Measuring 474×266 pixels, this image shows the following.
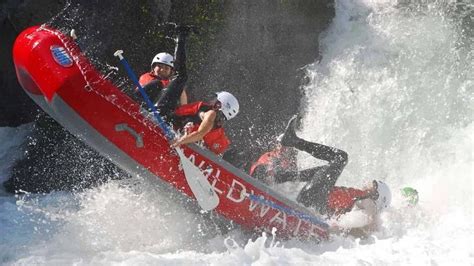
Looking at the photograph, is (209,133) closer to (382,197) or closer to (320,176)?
(320,176)

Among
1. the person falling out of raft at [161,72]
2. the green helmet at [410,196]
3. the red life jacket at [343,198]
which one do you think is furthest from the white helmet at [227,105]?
the green helmet at [410,196]

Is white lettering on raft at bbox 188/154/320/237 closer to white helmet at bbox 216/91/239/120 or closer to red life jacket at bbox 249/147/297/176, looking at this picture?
red life jacket at bbox 249/147/297/176

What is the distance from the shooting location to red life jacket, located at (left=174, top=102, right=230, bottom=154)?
5121 mm

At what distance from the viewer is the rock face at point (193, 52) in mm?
8180

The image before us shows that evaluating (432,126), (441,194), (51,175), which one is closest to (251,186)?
(441,194)

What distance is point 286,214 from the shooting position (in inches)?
209

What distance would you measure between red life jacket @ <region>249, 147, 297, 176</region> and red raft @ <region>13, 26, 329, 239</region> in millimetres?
436

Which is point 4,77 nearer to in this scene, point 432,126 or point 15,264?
point 15,264

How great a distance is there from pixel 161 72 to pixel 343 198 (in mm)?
2386

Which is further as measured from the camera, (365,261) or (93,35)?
(93,35)

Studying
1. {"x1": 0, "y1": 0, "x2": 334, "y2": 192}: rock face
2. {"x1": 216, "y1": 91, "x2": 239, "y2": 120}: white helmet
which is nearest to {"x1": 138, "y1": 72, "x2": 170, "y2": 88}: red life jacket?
{"x1": 216, "y1": 91, "x2": 239, "y2": 120}: white helmet

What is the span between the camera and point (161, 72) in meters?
5.50

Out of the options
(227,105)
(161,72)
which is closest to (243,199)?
(227,105)

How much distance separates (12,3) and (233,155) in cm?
497
